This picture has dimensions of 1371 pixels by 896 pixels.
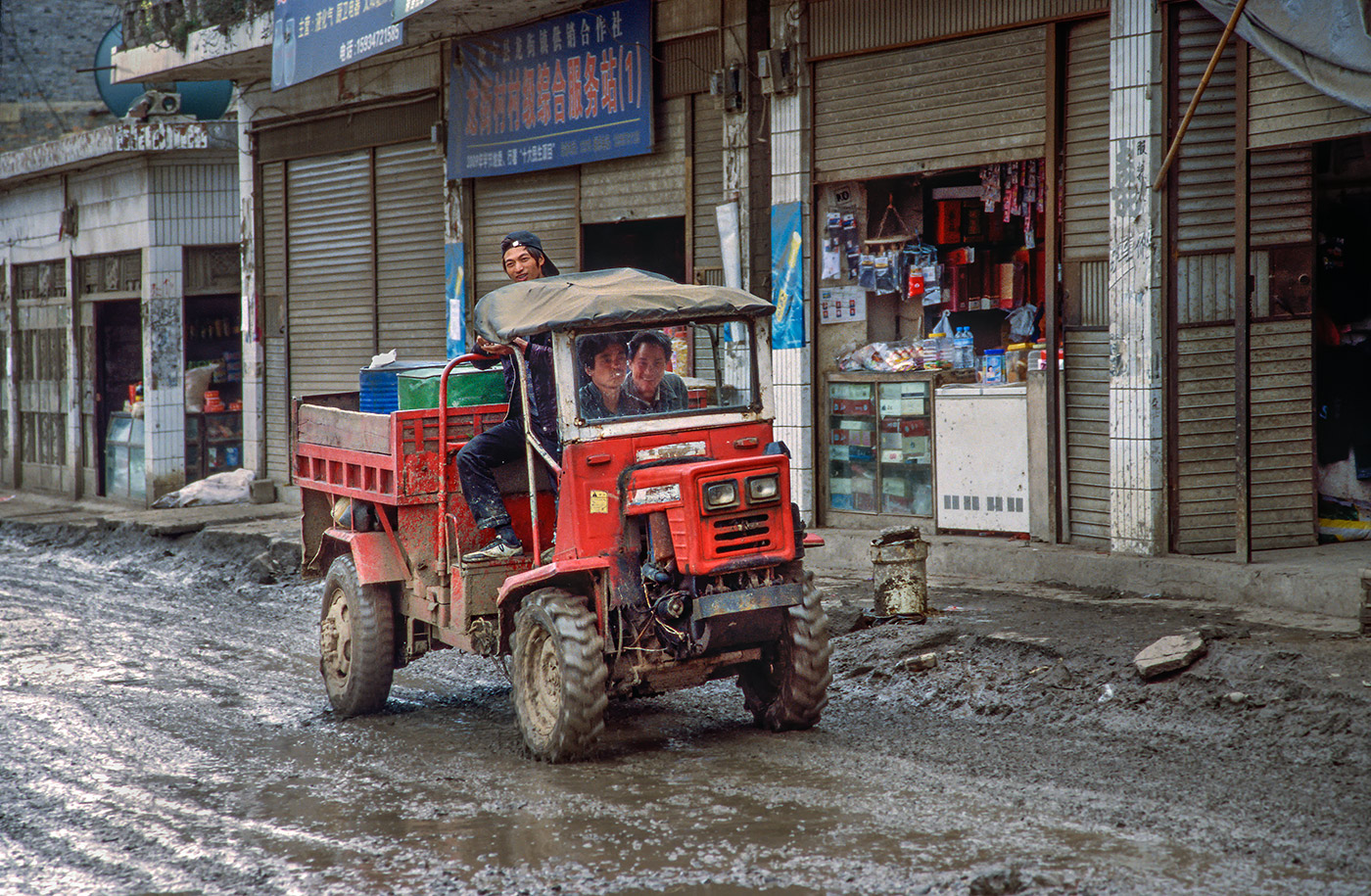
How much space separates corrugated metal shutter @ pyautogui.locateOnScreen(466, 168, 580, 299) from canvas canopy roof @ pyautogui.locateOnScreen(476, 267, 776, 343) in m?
6.68

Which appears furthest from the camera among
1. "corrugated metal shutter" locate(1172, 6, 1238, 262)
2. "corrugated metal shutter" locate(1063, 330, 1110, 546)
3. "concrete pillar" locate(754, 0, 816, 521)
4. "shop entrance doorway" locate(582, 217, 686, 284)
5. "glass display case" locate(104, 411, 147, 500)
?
"glass display case" locate(104, 411, 147, 500)

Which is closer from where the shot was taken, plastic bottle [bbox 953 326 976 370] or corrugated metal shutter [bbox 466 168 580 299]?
plastic bottle [bbox 953 326 976 370]

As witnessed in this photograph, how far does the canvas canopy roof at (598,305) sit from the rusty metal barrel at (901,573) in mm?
2234

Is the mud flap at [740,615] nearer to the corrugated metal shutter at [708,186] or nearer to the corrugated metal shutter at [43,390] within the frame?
the corrugated metal shutter at [708,186]

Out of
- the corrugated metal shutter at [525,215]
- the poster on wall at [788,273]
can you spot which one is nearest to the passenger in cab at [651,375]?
the poster on wall at [788,273]

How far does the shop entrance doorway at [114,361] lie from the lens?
20.1 meters

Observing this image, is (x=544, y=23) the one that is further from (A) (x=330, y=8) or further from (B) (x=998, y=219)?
(B) (x=998, y=219)

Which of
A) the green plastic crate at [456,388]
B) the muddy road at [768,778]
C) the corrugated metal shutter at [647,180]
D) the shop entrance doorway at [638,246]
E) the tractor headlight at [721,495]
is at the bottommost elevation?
the muddy road at [768,778]

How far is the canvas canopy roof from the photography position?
605 cm

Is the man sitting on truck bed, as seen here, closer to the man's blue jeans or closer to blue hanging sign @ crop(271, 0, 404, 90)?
the man's blue jeans

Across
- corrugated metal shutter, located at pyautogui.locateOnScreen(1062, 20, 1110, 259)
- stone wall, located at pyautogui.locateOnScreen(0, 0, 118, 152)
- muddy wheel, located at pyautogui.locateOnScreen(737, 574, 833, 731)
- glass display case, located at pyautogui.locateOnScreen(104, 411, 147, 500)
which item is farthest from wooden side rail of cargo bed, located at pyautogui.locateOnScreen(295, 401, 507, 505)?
stone wall, located at pyautogui.locateOnScreen(0, 0, 118, 152)

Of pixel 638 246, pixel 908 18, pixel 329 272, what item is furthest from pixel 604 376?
pixel 329 272

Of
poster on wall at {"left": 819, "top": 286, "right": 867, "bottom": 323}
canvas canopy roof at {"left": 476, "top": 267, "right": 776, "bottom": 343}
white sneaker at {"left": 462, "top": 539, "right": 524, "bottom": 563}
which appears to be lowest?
white sneaker at {"left": 462, "top": 539, "right": 524, "bottom": 563}

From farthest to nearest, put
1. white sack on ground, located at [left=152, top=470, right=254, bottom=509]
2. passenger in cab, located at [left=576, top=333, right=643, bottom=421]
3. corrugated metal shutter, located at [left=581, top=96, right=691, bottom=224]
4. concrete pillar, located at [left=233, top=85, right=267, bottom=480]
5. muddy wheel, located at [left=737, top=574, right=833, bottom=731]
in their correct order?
concrete pillar, located at [left=233, top=85, right=267, bottom=480], white sack on ground, located at [left=152, top=470, right=254, bottom=509], corrugated metal shutter, located at [left=581, top=96, right=691, bottom=224], muddy wheel, located at [left=737, top=574, right=833, bottom=731], passenger in cab, located at [left=576, top=333, right=643, bottom=421]
